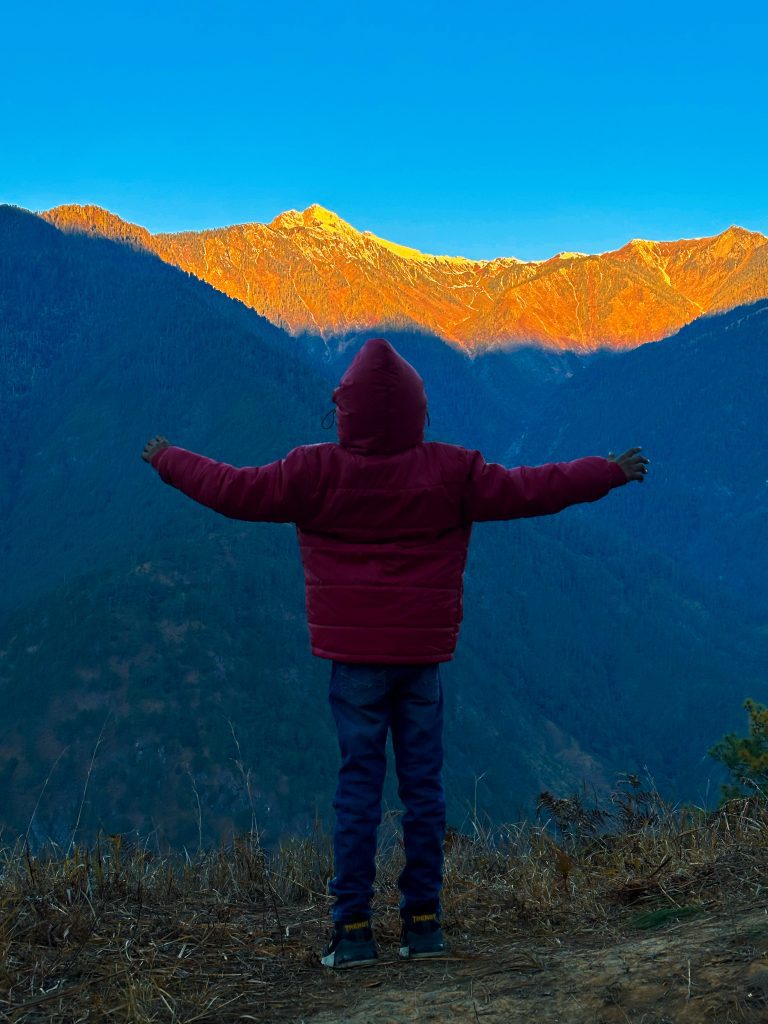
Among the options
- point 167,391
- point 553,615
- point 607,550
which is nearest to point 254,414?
point 167,391

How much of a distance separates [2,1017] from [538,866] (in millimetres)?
2535

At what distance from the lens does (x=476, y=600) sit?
156125 mm

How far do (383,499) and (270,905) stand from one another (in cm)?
185

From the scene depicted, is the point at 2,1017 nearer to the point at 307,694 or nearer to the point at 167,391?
the point at 307,694

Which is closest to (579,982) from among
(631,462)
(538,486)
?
(538,486)

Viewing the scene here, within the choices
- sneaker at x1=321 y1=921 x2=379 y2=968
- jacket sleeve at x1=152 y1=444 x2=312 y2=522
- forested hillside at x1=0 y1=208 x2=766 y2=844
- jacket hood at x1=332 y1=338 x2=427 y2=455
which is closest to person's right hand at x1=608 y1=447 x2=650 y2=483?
jacket hood at x1=332 y1=338 x2=427 y2=455

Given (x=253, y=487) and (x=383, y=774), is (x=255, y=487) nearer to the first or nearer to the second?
(x=253, y=487)

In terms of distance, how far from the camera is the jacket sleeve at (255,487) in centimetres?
380

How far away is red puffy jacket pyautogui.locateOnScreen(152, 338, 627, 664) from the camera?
379cm

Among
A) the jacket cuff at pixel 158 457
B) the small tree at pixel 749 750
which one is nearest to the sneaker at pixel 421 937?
the jacket cuff at pixel 158 457

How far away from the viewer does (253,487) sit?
3.81 meters

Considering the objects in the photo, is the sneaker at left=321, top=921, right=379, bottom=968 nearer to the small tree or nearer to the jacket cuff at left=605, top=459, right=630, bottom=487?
the jacket cuff at left=605, top=459, right=630, bottom=487

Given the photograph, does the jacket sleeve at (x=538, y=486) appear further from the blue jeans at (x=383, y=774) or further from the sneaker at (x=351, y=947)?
the sneaker at (x=351, y=947)

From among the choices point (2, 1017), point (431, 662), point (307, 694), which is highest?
point (431, 662)
